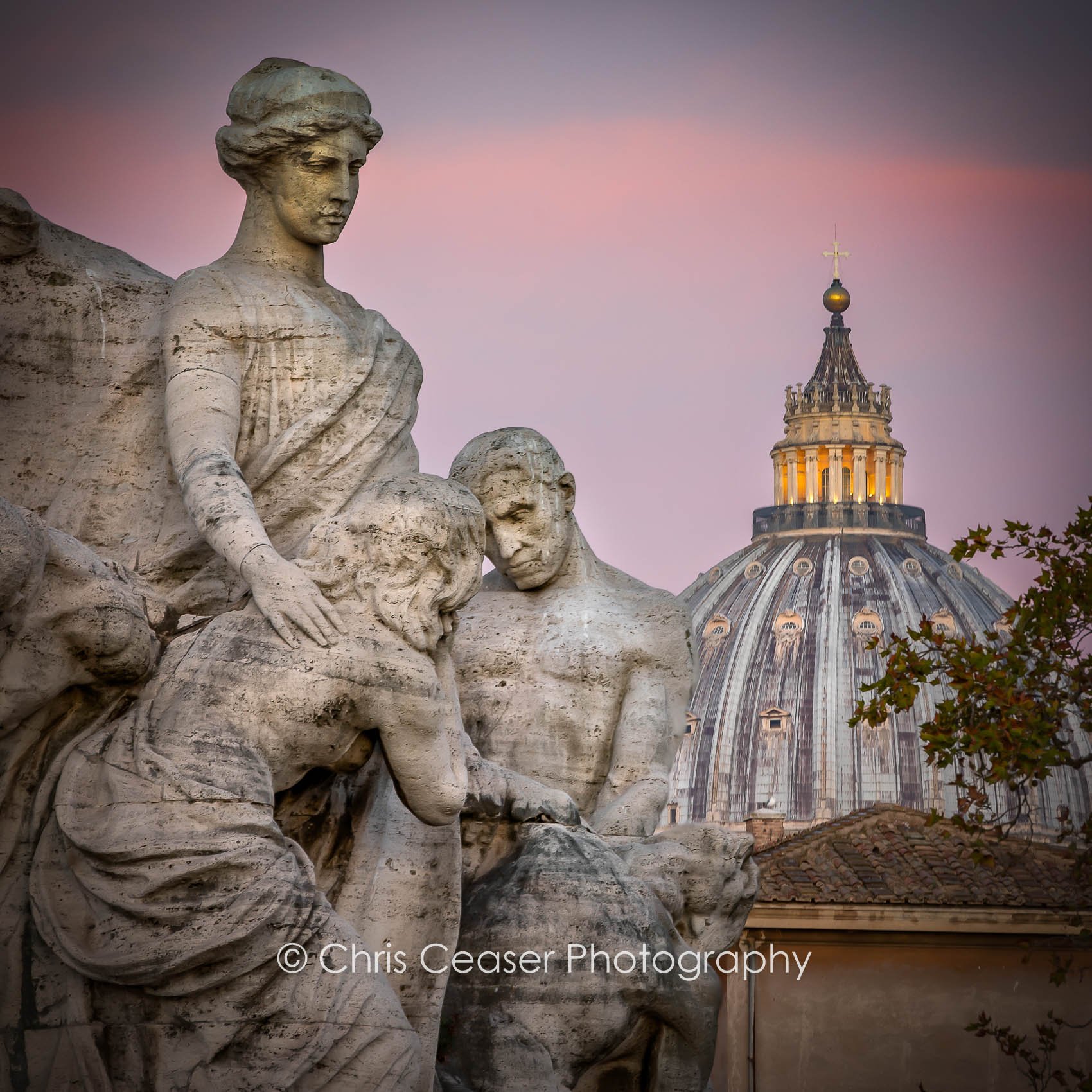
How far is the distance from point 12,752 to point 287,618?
3.00 feet

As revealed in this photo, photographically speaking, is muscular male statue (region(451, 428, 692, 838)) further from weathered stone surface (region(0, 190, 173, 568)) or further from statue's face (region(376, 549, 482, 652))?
statue's face (region(376, 549, 482, 652))

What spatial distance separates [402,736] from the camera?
316 inches

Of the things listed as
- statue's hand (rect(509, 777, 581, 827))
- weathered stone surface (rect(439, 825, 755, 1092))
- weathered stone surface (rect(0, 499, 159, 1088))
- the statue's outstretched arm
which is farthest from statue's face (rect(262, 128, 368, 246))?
weathered stone surface (rect(439, 825, 755, 1092))

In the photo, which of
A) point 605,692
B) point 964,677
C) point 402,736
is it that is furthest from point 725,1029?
point 402,736

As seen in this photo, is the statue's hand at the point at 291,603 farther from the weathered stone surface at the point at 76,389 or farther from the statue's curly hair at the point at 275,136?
the statue's curly hair at the point at 275,136

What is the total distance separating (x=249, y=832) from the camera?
7.62 meters

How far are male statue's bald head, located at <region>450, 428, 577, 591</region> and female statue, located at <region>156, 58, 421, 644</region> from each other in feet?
1.13

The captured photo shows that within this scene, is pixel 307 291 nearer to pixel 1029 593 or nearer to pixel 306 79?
pixel 306 79

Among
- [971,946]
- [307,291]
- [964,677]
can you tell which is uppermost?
[971,946]

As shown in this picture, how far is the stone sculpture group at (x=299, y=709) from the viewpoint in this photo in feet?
25.0

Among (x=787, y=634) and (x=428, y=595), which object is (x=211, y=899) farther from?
(x=787, y=634)

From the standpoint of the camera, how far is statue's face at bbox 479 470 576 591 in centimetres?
966

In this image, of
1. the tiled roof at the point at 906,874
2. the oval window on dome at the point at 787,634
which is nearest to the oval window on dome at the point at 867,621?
the oval window on dome at the point at 787,634

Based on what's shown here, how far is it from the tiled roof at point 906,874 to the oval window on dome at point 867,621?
2721 inches
